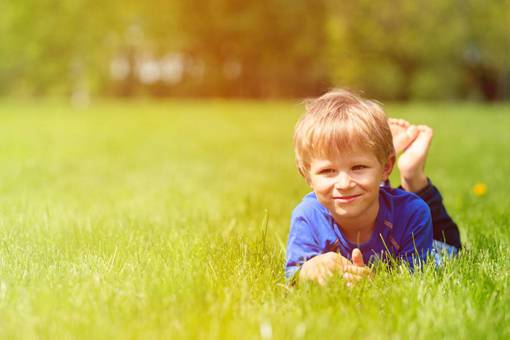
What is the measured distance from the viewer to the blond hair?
9.46 ft

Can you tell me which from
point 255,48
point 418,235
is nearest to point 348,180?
point 418,235

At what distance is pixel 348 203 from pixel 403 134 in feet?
3.51

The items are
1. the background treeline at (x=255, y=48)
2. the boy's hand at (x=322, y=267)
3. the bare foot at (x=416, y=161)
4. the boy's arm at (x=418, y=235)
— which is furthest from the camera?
the background treeline at (x=255, y=48)

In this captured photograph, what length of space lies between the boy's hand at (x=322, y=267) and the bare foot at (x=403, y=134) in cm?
123

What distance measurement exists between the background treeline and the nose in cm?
2644

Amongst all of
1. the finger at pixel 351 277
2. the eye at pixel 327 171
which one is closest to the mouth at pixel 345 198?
the eye at pixel 327 171

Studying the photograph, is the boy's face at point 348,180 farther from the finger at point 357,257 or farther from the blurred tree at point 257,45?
the blurred tree at point 257,45

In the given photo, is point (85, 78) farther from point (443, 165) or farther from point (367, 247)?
point (367, 247)

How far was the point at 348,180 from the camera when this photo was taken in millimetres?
2873

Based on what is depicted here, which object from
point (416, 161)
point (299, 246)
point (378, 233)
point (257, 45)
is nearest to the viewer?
point (299, 246)

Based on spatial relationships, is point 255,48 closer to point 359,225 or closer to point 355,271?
point 359,225

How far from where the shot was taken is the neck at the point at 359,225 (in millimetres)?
3037

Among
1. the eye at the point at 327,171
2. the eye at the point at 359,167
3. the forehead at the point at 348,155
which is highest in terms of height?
the forehead at the point at 348,155

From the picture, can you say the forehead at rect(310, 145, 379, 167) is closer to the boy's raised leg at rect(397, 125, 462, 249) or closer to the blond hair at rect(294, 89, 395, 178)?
the blond hair at rect(294, 89, 395, 178)
